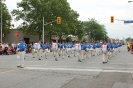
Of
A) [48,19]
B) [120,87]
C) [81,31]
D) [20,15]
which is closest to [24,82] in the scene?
[120,87]

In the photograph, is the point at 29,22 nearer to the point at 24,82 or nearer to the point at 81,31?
Result: the point at 81,31

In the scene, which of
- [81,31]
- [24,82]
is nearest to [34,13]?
[81,31]

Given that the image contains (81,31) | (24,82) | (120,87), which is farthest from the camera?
(81,31)

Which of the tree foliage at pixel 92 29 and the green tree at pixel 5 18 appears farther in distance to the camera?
the tree foliage at pixel 92 29

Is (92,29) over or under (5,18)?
over

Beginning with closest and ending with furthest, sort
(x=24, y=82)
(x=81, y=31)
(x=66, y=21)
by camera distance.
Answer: (x=24, y=82), (x=66, y=21), (x=81, y=31)

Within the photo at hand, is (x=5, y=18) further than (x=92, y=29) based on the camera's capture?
No

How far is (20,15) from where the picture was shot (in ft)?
219

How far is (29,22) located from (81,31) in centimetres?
2626

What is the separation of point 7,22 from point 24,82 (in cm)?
6477

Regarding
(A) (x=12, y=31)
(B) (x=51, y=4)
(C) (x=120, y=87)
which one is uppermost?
(B) (x=51, y=4)

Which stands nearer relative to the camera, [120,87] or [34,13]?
[120,87]

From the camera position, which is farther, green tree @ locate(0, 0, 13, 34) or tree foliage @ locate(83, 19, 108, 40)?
tree foliage @ locate(83, 19, 108, 40)

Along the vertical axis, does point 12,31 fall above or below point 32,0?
below
